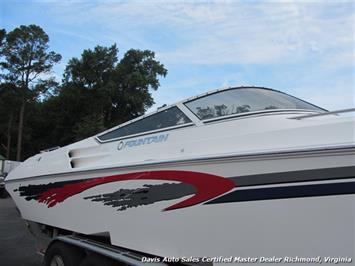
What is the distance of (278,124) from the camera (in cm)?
373

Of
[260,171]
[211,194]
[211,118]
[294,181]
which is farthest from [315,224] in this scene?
[211,118]

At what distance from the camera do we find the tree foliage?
37.6 meters

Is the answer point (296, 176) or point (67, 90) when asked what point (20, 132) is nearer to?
point (67, 90)

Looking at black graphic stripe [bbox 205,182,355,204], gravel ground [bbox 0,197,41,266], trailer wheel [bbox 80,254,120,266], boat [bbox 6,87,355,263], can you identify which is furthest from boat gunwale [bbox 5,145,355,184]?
gravel ground [bbox 0,197,41,266]

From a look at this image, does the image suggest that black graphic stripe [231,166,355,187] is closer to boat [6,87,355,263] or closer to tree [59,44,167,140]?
boat [6,87,355,263]

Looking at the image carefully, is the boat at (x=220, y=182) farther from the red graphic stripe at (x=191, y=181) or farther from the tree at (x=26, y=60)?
the tree at (x=26, y=60)

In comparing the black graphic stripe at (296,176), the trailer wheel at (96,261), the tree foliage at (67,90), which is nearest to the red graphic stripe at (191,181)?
the black graphic stripe at (296,176)

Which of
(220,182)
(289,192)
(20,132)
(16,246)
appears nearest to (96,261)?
(220,182)

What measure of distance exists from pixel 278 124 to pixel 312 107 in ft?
3.78

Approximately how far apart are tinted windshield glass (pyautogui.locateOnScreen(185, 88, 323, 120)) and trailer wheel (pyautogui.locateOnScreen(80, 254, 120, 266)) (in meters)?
1.67

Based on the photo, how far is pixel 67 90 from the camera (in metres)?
38.6

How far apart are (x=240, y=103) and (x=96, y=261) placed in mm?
2136

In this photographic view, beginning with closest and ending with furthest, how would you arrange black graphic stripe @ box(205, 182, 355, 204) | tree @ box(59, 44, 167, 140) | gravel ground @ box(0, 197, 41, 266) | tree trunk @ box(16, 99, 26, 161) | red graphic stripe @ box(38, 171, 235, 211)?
black graphic stripe @ box(205, 182, 355, 204)
red graphic stripe @ box(38, 171, 235, 211)
gravel ground @ box(0, 197, 41, 266)
tree @ box(59, 44, 167, 140)
tree trunk @ box(16, 99, 26, 161)

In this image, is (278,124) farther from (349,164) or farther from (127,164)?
(127,164)
